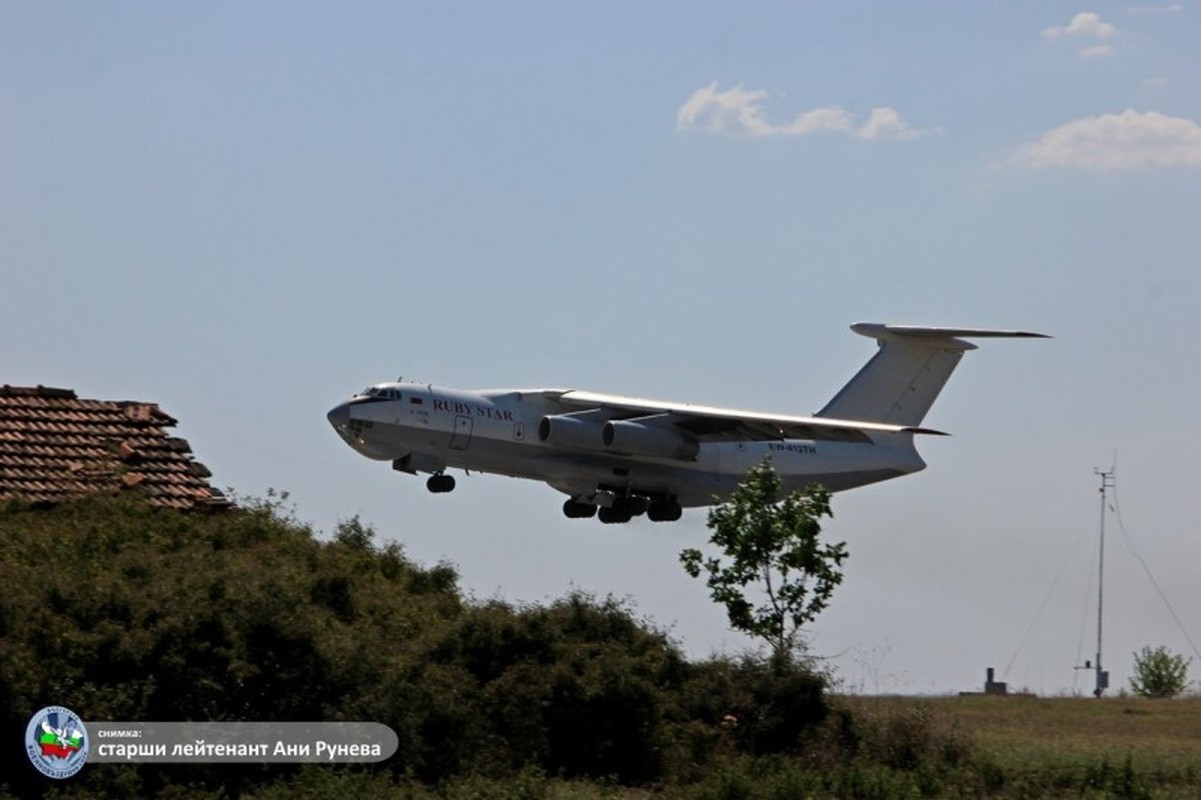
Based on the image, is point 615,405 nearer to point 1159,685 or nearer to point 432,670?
point 1159,685

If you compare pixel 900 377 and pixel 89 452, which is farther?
pixel 900 377

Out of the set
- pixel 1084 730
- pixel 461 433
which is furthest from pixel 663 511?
pixel 1084 730

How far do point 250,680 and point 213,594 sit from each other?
3.01 feet

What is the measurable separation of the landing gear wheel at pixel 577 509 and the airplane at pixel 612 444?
0.09 feet

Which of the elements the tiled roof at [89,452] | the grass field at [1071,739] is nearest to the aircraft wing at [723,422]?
the grass field at [1071,739]

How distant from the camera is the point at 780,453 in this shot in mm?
36562

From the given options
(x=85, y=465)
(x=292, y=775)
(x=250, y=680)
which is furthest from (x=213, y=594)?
(x=85, y=465)

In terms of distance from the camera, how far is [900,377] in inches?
1578

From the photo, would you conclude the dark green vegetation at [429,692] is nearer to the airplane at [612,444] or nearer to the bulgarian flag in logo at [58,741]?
the bulgarian flag in logo at [58,741]

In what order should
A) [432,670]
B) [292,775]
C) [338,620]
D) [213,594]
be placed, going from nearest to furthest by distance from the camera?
[292,775], [213,594], [432,670], [338,620]

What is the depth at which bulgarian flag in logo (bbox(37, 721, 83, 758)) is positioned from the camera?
16.7 metres

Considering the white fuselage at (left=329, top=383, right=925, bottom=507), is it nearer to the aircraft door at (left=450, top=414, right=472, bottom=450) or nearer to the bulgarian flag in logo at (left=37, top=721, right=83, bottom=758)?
the aircraft door at (left=450, top=414, right=472, bottom=450)

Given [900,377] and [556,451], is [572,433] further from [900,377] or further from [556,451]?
[900,377]

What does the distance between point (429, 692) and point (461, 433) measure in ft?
46.6
